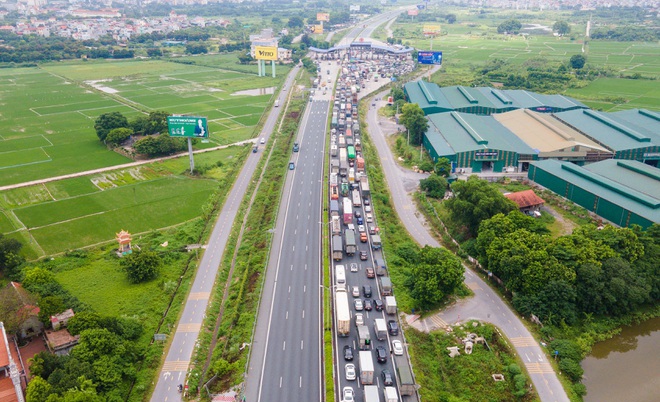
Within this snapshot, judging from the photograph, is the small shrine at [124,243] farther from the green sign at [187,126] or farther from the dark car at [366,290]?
the dark car at [366,290]

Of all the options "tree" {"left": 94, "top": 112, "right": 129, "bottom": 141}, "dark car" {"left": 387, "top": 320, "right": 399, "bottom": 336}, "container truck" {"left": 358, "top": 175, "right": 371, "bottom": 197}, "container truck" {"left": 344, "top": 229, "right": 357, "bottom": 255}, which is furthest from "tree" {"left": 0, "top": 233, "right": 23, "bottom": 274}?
"tree" {"left": 94, "top": 112, "right": 129, "bottom": 141}

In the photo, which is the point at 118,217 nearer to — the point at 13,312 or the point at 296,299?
the point at 13,312

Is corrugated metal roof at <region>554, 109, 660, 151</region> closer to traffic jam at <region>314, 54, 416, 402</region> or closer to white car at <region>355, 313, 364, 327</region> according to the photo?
traffic jam at <region>314, 54, 416, 402</region>

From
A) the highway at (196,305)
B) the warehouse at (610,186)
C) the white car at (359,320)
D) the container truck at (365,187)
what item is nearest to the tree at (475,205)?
the container truck at (365,187)

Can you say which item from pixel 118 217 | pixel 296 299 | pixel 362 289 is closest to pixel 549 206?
pixel 362 289

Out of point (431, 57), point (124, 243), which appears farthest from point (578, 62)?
point (124, 243)

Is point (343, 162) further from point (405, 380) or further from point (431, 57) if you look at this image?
point (431, 57)
